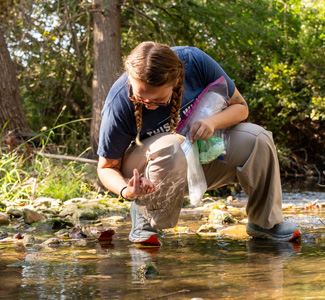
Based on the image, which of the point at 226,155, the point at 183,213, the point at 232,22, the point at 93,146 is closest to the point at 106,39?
the point at 93,146

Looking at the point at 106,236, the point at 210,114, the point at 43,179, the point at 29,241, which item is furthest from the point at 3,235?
the point at 43,179

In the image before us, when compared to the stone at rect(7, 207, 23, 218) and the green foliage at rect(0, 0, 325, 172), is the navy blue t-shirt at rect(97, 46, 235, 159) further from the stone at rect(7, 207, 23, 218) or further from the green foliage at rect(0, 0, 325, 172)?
the green foliage at rect(0, 0, 325, 172)

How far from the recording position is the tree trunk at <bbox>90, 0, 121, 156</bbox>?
714 centimetres

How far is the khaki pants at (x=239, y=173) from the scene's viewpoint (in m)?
2.66

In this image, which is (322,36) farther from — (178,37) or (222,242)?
(222,242)

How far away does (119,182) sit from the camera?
2602mm

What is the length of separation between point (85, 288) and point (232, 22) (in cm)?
687

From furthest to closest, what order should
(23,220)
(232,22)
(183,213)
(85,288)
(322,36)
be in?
(322,36)
(232,22)
(183,213)
(23,220)
(85,288)

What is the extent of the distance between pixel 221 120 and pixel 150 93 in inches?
19.8

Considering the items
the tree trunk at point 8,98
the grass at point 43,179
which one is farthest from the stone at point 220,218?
the tree trunk at point 8,98

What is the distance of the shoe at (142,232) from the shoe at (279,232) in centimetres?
56

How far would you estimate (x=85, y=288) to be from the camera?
178 cm

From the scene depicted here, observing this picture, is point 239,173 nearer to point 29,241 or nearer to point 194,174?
point 194,174

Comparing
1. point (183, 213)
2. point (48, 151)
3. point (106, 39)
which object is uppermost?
point (106, 39)
